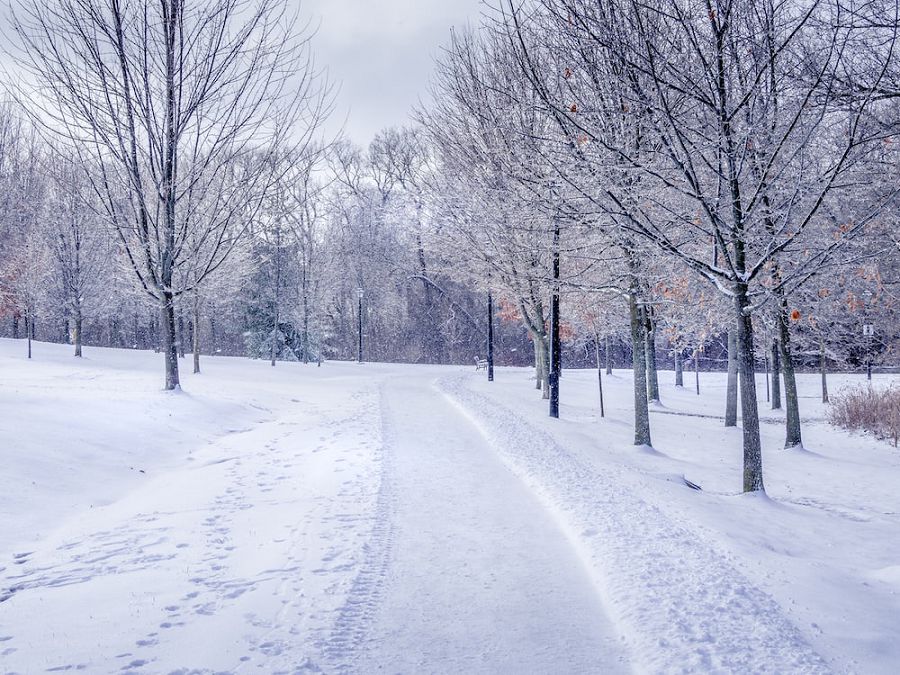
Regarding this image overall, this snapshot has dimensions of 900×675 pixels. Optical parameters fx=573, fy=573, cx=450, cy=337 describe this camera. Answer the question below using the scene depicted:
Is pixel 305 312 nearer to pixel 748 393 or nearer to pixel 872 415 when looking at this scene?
pixel 872 415

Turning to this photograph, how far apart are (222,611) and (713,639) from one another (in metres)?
3.22

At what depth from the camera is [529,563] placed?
16.1ft

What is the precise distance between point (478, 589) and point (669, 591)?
140 centimetres

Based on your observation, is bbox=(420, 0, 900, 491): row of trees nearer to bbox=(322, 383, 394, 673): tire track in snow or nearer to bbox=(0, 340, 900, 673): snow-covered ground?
bbox=(0, 340, 900, 673): snow-covered ground

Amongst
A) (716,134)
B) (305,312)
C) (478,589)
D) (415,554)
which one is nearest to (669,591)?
(478,589)

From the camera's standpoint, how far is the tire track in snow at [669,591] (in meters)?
3.36

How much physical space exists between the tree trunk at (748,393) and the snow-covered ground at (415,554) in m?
0.40

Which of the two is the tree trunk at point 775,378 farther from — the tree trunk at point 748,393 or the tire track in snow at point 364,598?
the tire track in snow at point 364,598

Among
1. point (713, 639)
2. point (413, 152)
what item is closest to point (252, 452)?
point (713, 639)

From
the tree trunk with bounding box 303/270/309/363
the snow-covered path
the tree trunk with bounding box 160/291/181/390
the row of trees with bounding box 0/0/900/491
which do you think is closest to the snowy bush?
the row of trees with bounding box 0/0/900/491

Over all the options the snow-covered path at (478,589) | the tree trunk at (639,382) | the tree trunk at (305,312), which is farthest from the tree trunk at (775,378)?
the tree trunk at (305,312)

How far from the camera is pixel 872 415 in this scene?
1619 cm

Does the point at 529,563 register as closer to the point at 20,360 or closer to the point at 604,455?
the point at 604,455

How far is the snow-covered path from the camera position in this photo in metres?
3.43
